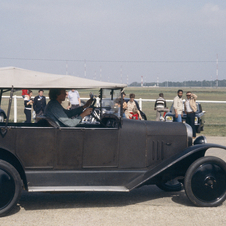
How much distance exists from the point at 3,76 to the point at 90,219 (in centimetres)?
210

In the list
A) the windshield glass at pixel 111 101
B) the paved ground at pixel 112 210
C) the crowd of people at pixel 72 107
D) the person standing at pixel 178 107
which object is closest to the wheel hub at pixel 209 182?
the paved ground at pixel 112 210

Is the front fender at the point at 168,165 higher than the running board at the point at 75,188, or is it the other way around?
the front fender at the point at 168,165

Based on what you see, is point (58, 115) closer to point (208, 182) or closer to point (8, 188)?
point (8, 188)

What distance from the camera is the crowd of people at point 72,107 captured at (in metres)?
5.25

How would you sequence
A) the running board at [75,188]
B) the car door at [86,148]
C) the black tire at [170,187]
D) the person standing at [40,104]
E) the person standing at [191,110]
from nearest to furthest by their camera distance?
the running board at [75,188], the car door at [86,148], the black tire at [170,187], the person standing at [40,104], the person standing at [191,110]

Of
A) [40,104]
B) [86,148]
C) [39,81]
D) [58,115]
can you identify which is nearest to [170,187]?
[86,148]

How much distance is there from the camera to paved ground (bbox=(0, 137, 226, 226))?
452cm

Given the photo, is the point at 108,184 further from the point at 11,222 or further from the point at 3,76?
the point at 3,76

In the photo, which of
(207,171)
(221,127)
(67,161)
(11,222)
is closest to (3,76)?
(67,161)

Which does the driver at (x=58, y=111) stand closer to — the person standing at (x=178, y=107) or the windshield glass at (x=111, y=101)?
the windshield glass at (x=111, y=101)

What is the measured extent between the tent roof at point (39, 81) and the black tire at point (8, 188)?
1.01m

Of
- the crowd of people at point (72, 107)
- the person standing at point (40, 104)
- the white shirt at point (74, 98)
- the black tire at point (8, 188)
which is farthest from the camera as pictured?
the white shirt at point (74, 98)

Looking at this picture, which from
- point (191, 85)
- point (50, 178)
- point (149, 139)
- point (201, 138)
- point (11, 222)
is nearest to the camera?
point (11, 222)

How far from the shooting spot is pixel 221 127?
55.0ft
